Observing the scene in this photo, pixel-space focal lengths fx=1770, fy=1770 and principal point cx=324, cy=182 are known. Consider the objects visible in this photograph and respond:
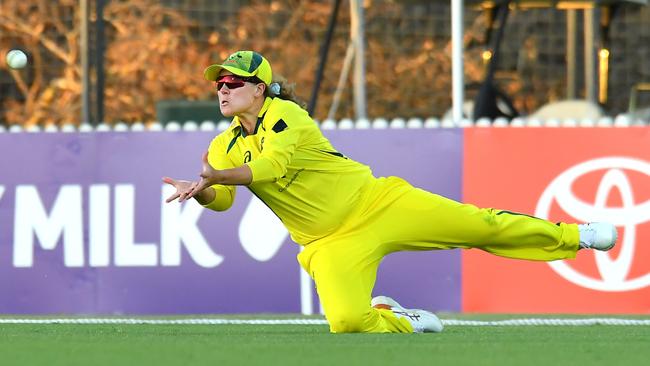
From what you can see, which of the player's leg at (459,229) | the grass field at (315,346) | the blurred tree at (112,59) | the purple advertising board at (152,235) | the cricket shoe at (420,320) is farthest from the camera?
the blurred tree at (112,59)

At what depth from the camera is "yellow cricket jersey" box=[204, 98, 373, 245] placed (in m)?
9.45

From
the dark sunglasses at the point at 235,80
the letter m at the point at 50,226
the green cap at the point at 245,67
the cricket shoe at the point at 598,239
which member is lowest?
the letter m at the point at 50,226

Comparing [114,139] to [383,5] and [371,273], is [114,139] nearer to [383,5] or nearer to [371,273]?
[371,273]

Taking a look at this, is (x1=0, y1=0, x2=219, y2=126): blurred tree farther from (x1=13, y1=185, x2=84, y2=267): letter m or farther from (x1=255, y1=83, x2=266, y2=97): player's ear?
(x1=255, y1=83, x2=266, y2=97): player's ear

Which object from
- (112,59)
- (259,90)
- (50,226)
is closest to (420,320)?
(259,90)

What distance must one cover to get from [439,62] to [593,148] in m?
10.4

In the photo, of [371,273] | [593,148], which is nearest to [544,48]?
[593,148]

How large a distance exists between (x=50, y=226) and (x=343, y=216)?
3.54 metres

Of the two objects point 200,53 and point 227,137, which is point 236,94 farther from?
point 200,53

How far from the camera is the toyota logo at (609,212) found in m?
12.1

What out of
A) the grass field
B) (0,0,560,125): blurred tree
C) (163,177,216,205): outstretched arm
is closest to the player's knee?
the grass field

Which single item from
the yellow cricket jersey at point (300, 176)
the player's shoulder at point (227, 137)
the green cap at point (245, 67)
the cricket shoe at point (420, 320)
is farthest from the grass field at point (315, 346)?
the green cap at point (245, 67)

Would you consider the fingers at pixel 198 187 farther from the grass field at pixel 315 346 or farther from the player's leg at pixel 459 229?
the player's leg at pixel 459 229

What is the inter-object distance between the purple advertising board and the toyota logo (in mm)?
772
